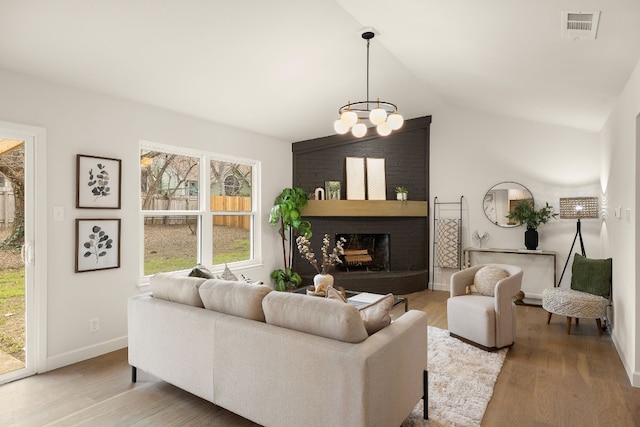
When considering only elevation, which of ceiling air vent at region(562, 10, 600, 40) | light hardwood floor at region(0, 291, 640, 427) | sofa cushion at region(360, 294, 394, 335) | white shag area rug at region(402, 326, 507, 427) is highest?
ceiling air vent at region(562, 10, 600, 40)

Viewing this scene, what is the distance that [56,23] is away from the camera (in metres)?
2.57

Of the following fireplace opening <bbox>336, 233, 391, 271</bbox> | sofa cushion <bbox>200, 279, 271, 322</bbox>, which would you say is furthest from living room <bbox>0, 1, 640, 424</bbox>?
sofa cushion <bbox>200, 279, 271, 322</bbox>

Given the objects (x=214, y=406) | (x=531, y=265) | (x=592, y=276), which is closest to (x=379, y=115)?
(x=214, y=406)

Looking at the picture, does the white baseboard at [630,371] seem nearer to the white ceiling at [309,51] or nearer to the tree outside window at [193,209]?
the white ceiling at [309,51]

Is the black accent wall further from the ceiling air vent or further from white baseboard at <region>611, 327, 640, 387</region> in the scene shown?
the ceiling air vent

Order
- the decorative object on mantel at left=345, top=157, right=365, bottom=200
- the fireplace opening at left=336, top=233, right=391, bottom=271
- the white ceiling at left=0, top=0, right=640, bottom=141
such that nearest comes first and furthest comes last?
the white ceiling at left=0, top=0, right=640, bottom=141, the decorative object on mantel at left=345, top=157, right=365, bottom=200, the fireplace opening at left=336, top=233, right=391, bottom=271

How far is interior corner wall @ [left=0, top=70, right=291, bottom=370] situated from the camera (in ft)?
10.3

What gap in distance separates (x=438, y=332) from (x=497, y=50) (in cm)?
274

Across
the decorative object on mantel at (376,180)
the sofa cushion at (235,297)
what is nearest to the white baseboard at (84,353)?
the sofa cushion at (235,297)

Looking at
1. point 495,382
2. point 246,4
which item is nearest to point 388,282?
point 495,382

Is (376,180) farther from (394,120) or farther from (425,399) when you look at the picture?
(425,399)

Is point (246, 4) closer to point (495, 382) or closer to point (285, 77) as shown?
point (285, 77)

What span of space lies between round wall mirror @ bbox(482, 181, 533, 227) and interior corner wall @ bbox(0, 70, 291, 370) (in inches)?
174

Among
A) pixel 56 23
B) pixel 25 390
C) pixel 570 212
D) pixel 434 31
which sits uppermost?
pixel 434 31
